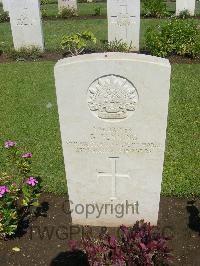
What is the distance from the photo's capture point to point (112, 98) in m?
3.58

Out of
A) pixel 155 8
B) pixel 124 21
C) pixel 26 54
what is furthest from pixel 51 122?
pixel 155 8

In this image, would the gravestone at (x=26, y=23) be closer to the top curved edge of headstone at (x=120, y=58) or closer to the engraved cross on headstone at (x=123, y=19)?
the engraved cross on headstone at (x=123, y=19)

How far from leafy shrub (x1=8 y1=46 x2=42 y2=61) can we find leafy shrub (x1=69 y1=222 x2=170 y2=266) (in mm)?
8461

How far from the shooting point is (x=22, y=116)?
755 centimetres

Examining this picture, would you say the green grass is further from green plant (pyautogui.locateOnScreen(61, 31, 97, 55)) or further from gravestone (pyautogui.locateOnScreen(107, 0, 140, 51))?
green plant (pyautogui.locateOnScreen(61, 31, 97, 55))

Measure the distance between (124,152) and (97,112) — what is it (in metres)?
0.53

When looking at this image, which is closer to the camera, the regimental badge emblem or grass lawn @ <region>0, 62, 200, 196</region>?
the regimental badge emblem

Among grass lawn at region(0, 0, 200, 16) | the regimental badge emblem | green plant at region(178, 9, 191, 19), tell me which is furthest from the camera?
grass lawn at region(0, 0, 200, 16)

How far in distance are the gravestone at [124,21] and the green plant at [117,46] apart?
0.15 meters

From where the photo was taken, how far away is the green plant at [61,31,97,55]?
10.3 meters

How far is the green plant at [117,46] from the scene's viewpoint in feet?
36.3

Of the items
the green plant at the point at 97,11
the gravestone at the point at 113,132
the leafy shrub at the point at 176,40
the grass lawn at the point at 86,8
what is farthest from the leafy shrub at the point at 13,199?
the grass lawn at the point at 86,8

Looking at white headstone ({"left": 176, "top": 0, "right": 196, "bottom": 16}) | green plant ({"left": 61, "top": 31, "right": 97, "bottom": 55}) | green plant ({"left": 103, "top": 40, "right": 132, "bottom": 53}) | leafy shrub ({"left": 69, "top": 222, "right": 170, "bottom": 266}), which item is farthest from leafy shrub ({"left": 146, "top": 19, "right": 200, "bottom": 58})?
leafy shrub ({"left": 69, "top": 222, "right": 170, "bottom": 266})

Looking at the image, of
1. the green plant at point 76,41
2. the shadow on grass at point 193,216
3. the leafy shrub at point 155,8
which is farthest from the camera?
the leafy shrub at point 155,8
